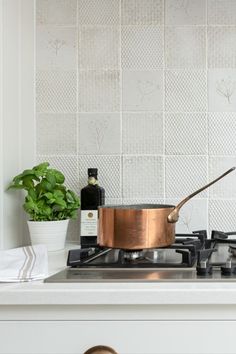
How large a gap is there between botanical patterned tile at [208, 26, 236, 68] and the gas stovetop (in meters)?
0.65

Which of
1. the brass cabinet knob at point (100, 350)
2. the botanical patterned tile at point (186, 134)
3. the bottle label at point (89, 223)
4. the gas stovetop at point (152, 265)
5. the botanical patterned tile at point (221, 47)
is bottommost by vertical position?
the brass cabinet knob at point (100, 350)

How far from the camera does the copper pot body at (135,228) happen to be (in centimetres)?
87

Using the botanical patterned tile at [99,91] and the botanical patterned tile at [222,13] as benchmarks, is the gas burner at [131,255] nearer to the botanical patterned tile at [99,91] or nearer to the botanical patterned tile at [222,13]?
the botanical patterned tile at [99,91]

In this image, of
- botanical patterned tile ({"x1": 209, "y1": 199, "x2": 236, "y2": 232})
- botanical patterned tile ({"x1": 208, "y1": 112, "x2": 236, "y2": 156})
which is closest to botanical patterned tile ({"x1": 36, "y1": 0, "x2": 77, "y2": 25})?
botanical patterned tile ({"x1": 208, "y1": 112, "x2": 236, "y2": 156})

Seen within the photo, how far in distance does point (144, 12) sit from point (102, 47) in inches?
7.4

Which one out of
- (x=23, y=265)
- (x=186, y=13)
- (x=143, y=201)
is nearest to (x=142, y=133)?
(x=143, y=201)

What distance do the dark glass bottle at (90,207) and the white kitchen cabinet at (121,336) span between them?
19.4 inches

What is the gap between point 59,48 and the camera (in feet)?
4.51

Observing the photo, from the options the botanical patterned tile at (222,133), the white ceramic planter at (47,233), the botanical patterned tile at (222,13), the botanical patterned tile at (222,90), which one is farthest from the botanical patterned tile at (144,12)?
the white ceramic planter at (47,233)

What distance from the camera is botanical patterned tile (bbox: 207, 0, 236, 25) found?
53.2 inches

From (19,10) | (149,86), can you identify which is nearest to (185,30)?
(149,86)

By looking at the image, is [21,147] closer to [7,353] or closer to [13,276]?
[13,276]

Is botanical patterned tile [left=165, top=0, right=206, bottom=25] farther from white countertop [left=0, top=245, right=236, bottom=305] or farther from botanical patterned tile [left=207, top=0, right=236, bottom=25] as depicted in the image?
white countertop [left=0, top=245, right=236, bottom=305]

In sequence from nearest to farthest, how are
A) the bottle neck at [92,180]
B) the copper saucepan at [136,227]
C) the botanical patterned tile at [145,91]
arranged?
the copper saucepan at [136,227] → the bottle neck at [92,180] → the botanical patterned tile at [145,91]
